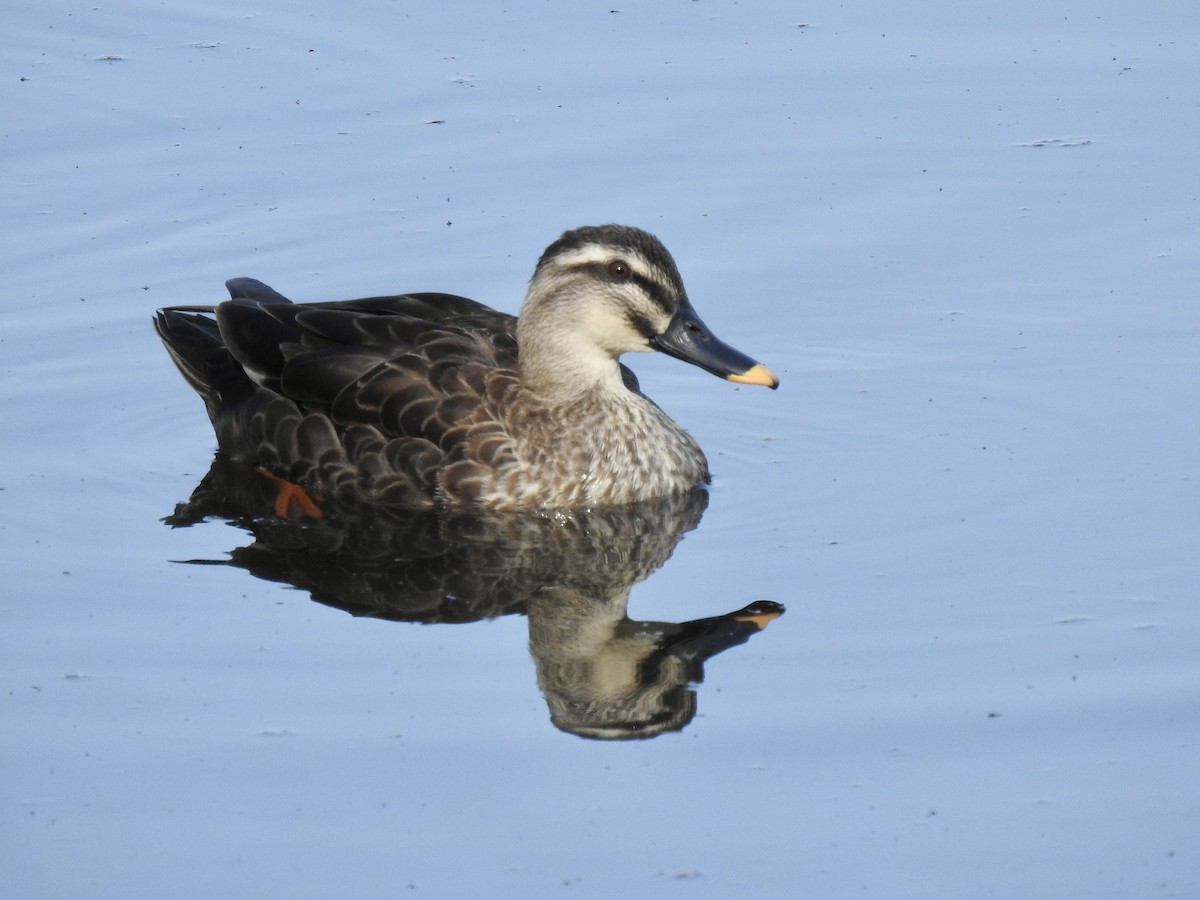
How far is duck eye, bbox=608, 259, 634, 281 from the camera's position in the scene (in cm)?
1103

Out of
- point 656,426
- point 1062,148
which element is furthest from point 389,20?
point 656,426

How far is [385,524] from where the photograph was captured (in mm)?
11008

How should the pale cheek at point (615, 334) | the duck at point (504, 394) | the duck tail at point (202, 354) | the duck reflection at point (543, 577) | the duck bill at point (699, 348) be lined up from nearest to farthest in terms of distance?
the duck reflection at point (543, 577), the duck bill at point (699, 348), the duck at point (504, 394), the pale cheek at point (615, 334), the duck tail at point (202, 354)

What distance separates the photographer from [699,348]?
11055 mm

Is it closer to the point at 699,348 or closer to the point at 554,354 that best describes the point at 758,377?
the point at 699,348

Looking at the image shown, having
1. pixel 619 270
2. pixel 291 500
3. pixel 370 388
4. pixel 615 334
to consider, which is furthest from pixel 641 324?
pixel 291 500

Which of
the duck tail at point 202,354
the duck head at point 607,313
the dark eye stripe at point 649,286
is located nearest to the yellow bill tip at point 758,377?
the duck head at point 607,313

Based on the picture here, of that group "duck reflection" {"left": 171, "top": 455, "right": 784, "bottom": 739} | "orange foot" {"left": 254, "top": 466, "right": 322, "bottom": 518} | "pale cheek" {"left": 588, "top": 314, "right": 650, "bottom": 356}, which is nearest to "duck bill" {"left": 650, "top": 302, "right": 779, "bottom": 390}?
"pale cheek" {"left": 588, "top": 314, "right": 650, "bottom": 356}

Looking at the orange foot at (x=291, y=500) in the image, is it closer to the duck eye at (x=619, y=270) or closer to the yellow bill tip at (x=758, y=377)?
the duck eye at (x=619, y=270)

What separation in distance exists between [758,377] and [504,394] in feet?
4.57

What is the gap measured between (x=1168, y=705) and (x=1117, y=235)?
221 inches

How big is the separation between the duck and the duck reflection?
6.5 inches

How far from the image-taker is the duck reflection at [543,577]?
29.8 feet

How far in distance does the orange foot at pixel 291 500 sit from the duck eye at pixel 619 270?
2.04 metres
